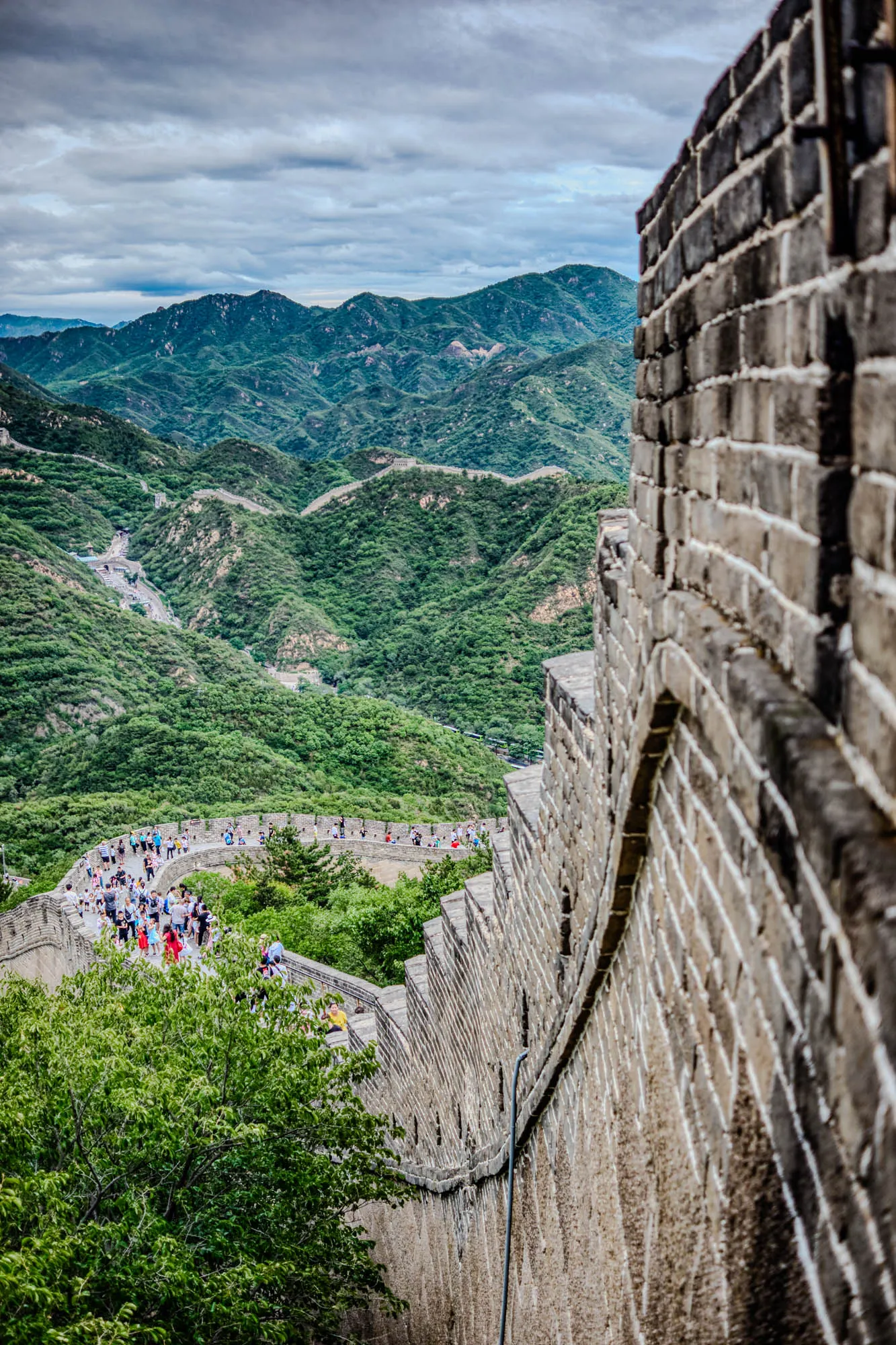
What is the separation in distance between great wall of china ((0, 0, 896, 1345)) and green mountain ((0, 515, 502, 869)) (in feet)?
94.1

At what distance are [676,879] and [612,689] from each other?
3.58ft

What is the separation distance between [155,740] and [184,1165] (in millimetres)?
32315

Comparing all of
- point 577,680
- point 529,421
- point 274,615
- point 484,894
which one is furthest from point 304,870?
point 529,421

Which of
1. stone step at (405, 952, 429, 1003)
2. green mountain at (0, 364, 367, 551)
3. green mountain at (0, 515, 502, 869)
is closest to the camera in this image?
stone step at (405, 952, 429, 1003)

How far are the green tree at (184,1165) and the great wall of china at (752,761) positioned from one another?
2.90 m

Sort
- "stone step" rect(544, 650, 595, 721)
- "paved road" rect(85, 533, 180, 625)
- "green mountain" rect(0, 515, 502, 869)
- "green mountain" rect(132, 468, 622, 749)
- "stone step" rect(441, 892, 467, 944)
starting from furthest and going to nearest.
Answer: "paved road" rect(85, 533, 180, 625)
"green mountain" rect(132, 468, 622, 749)
"green mountain" rect(0, 515, 502, 869)
"stone step" rect(441, 892, 467, 944)
"stone step" rect(544, 650, 595, 721)

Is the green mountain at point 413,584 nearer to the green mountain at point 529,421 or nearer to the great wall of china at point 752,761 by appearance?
the green mountain at point 529,421

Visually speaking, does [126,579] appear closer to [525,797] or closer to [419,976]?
[419,976]

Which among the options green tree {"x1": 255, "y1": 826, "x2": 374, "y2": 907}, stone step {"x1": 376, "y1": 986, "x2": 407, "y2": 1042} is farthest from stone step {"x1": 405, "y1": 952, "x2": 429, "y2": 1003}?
green tree {"x1": 255, "y1": 826, "x2": 374, "y2": 907}

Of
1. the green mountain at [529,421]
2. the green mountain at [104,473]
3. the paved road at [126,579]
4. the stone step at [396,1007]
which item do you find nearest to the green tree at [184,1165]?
the stone step at [396,1007]

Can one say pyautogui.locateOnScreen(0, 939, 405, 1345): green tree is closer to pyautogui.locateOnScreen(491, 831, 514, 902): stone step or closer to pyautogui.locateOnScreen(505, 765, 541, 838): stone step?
pyautogui.locateOnScreen(491, 831, 514, 902): stone step

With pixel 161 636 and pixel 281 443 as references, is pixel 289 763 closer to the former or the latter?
pixel 161 636

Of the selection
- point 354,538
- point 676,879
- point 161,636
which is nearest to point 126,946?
point 676,879

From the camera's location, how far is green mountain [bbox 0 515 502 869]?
34.0 meters
